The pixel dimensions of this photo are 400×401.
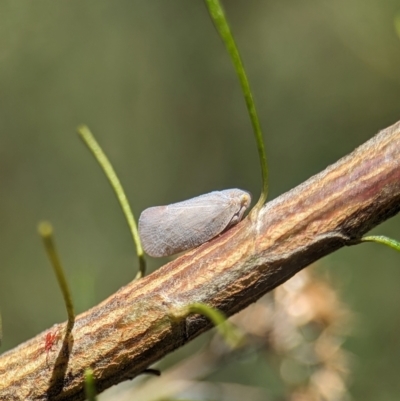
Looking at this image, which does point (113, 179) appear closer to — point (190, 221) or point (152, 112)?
point (190, 221)

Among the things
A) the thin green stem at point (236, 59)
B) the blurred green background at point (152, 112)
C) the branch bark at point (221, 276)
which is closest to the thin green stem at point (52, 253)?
the branch bark at point (221, 276)

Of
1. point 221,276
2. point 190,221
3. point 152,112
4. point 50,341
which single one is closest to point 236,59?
point 221,276

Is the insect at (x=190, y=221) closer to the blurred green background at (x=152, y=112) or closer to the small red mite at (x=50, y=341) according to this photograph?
the small red mite at (x=50, y=341)

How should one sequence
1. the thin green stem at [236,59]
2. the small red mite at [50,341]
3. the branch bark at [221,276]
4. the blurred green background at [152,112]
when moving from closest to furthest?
the thin green stem at [236,59], the branch bark at [221,276], the small red mite at [50,341], the blurred green background at [152,112]

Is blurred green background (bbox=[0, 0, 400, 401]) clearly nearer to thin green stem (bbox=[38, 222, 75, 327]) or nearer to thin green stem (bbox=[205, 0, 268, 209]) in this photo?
thin green stem (bbox=[205, 0, 268, 209])

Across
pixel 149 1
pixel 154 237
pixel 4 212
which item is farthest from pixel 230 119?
pixel 154 237

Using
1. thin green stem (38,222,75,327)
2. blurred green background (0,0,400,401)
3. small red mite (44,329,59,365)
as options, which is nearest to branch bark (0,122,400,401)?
small red mite (44,329,59,365)
